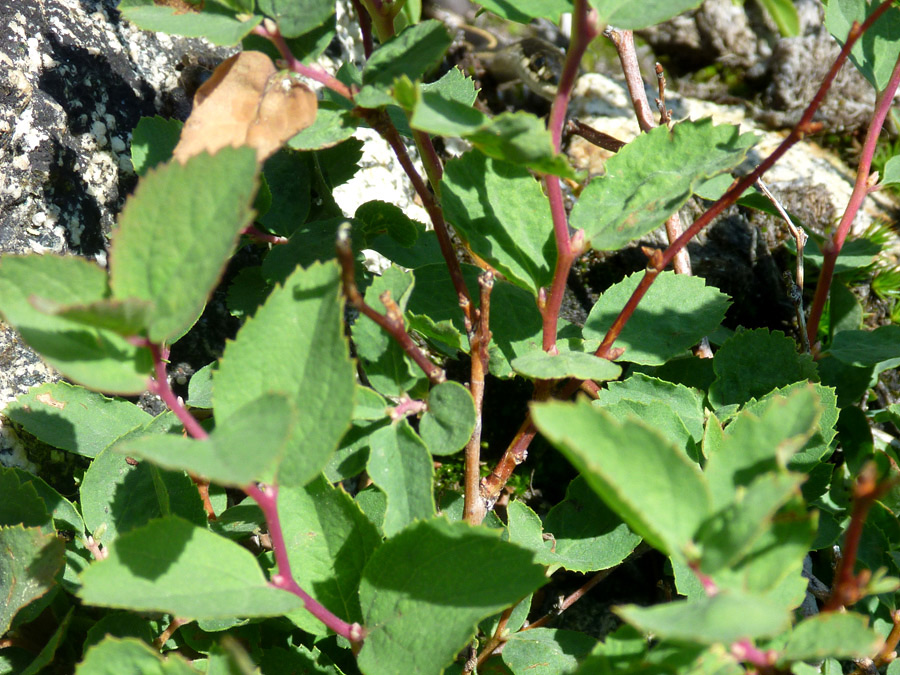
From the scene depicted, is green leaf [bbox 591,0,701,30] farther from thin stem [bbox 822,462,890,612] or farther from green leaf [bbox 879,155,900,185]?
green leaf [bbox 879,155,900,185]

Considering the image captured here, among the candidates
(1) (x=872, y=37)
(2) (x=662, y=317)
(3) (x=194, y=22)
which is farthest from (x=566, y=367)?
(1) (x=872, y=37)

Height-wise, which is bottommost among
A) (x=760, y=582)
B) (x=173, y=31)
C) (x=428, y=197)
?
(x=760, y=582)

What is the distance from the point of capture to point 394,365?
3.85 feet

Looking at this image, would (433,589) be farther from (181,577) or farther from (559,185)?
(559,185)

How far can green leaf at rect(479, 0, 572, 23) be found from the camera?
1110 millimetres

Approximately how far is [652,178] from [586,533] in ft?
2.11

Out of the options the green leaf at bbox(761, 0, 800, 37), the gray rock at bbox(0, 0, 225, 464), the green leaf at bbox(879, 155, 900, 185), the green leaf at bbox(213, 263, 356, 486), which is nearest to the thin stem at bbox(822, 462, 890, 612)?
the green leaf at bbox(213, 263, 356, 486)

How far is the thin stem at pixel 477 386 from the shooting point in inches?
45.7

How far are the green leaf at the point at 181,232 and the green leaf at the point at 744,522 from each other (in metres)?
0.62

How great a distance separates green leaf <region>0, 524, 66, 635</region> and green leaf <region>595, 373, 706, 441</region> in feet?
3.17

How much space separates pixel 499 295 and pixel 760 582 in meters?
0.73

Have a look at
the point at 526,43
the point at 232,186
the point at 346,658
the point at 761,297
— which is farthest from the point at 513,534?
the point at 526,43

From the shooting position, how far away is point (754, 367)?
1516 mm

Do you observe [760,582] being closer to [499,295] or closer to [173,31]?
[499,295]
